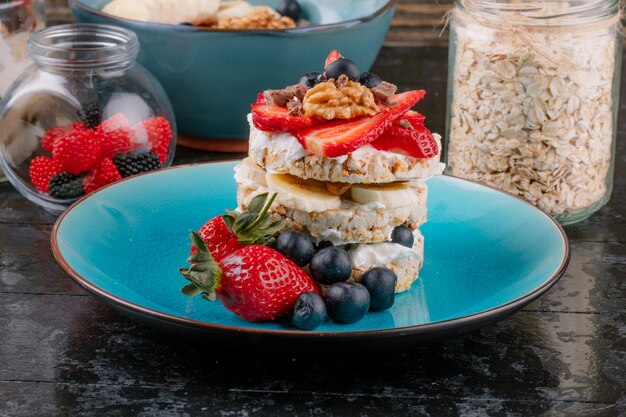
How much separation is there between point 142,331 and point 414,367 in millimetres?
371

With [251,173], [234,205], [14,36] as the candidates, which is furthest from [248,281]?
[14,36]

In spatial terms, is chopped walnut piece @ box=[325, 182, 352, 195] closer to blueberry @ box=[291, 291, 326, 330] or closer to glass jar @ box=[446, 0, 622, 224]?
blueberry @ box=[291, 291, 326, 330]

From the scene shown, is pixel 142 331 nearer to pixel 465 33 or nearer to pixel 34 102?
pixel 34 102

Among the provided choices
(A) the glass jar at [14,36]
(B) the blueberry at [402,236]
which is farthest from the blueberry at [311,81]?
(A) the glass jar at [14,36]

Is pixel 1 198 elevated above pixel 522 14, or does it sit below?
below

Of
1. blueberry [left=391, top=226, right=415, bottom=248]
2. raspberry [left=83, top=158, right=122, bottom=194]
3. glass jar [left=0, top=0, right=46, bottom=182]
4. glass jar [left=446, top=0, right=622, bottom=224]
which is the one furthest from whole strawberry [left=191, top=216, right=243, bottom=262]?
glass jar [left=0, top=0, right=46, bottom=182]

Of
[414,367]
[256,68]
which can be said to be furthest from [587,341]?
[256,68]

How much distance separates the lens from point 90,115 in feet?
5.82

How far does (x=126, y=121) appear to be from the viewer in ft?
5.88

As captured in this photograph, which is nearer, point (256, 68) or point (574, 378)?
point (574, 378)

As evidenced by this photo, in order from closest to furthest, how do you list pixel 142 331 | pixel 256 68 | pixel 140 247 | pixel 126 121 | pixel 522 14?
1. pixel 142 331
2. pixel 140 247
3. pixel 522 14
4. pixel 126 121
5. pixel 256 68

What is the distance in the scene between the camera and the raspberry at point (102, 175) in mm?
1751

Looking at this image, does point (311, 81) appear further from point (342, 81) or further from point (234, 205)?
point (234, 205)

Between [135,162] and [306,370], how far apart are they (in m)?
0.71
